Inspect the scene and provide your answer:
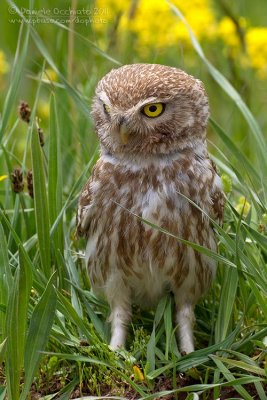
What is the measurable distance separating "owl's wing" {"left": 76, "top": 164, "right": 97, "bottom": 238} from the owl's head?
20 cm

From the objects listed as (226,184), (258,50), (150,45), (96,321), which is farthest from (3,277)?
(258,50)

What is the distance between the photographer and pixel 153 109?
3648 millimetres

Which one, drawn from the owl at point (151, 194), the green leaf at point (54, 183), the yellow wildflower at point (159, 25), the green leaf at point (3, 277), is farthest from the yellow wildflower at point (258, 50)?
the green leaf at point (3, 277)

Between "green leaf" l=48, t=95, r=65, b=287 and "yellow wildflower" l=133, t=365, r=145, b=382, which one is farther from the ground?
"green leaf" l=48, t=95, r=65, b=287

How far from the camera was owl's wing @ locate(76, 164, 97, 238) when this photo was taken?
3893 mm

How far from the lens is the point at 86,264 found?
3979 mm

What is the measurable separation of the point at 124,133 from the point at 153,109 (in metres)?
0.14

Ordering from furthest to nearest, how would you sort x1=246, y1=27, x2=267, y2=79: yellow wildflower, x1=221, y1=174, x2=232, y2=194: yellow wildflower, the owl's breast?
x1=246, y1=27, x2=267, y2=79: yellow wildflower
x1=221, y1=174, x2=232, y2=194: yellow wildflower
the owl's breast

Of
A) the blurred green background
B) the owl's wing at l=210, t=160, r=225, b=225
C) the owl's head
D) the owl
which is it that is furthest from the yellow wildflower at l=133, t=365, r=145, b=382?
the blurred green background

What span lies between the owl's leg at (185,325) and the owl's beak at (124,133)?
28.7 inches

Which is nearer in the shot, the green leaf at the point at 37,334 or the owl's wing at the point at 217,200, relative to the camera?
the green leaf at the point at 37,334

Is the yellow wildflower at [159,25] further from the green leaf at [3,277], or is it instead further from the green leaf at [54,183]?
the green leaf at [3,277]

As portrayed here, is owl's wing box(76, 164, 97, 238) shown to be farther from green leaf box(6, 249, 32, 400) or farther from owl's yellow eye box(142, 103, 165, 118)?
green leaf box(6, 249, 32, 400)

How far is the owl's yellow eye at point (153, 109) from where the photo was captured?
Result: 3.62 metres
